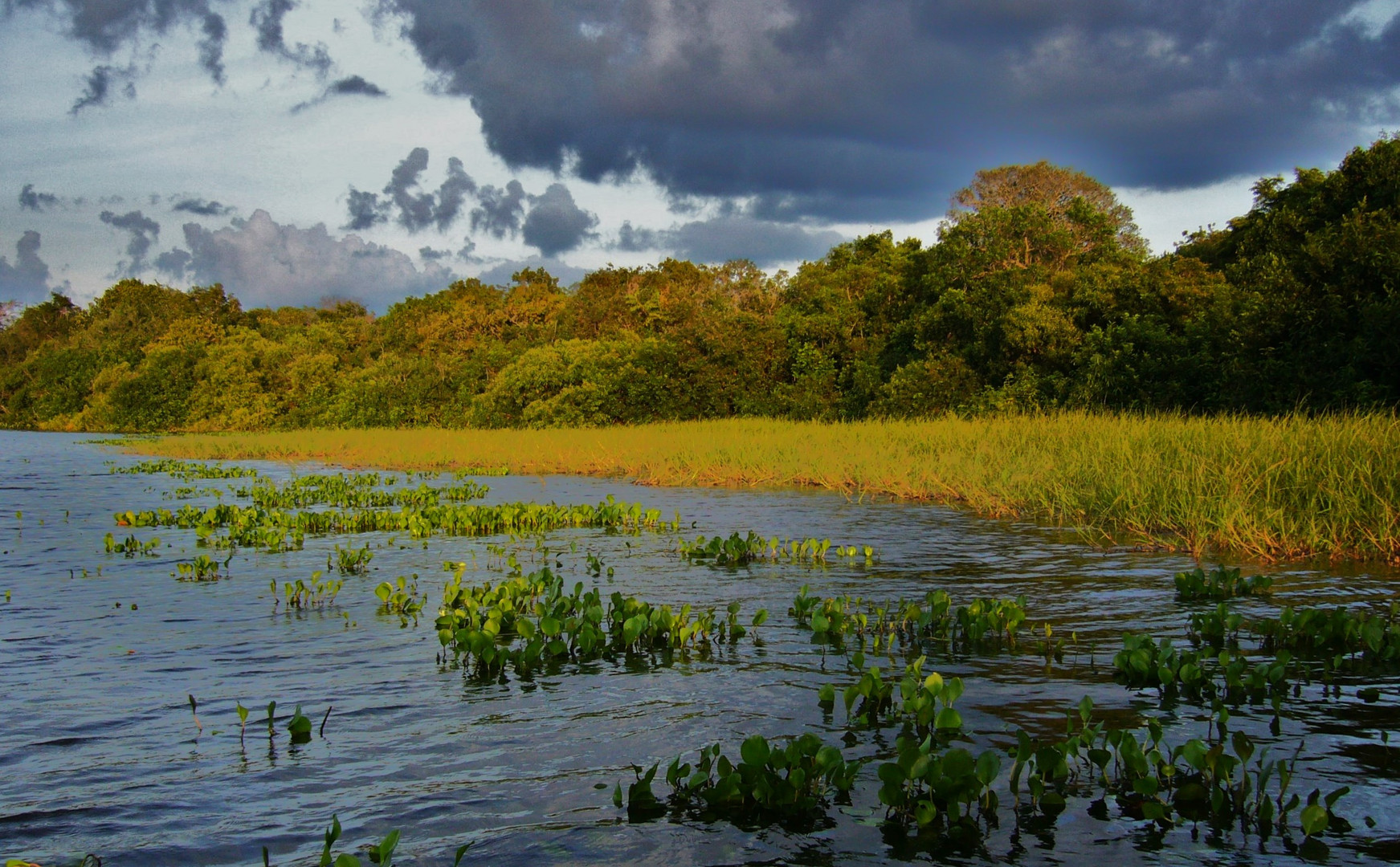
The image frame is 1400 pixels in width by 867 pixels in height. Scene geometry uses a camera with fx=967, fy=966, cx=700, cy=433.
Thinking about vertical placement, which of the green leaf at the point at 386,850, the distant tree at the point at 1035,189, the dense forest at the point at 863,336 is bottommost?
the green leaf at the point at 386,850

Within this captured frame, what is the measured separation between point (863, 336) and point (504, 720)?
94.3ft

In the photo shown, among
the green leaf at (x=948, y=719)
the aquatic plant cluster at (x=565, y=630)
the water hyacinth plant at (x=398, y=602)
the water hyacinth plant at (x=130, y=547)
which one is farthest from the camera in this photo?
the water hyacinth plant at (x=130, y=547)

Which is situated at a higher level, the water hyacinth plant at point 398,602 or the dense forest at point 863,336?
the dense forest at point 863,336

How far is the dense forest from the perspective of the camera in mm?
17938

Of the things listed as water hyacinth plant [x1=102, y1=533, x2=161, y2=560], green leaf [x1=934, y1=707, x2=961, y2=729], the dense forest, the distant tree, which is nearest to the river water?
green leaf [x1=934, y1=707, x2=961, y2=729]

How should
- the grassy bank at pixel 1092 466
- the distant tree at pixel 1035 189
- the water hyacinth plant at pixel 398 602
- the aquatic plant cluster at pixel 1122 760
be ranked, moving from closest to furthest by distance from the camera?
the aquatic plant cluster at pixel 1122 760, the water hyacinth plant at pixel 398 602, the grassy bank at pixel 1092 466, the distant tree at pixel 1035 189

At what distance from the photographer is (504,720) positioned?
471 cm

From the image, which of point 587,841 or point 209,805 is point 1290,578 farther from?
point 209,805

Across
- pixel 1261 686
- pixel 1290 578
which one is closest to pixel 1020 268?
pixel 1290 578

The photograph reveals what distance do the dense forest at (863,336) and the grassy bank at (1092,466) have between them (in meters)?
3.77

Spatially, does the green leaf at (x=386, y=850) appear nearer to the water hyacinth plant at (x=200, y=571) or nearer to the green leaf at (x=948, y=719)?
the green leaf at (x=948, y=719)

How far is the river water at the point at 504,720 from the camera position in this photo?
134 inches

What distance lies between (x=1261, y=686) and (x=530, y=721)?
12.0ft

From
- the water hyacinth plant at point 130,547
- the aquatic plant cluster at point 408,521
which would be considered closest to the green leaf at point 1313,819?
the aquatic plant cluster at point 408,521
